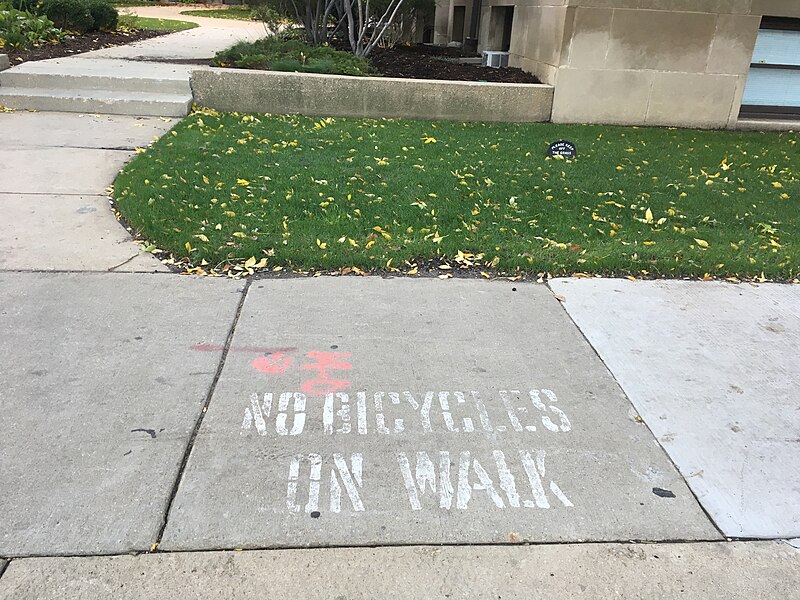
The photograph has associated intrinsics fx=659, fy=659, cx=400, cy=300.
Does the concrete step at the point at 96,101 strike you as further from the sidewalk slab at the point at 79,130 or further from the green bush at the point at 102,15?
the green bush at the point at 102,15

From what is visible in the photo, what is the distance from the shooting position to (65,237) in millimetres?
4832

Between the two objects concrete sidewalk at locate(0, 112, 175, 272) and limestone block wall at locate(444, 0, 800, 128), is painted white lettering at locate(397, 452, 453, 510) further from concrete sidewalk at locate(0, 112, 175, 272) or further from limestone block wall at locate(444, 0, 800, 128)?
limestone block wall at locate(444, 0, 800, 128)

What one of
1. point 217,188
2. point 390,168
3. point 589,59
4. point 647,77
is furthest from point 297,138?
point 647,77

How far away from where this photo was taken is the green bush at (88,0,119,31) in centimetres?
1441

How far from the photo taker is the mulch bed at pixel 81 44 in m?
10.5

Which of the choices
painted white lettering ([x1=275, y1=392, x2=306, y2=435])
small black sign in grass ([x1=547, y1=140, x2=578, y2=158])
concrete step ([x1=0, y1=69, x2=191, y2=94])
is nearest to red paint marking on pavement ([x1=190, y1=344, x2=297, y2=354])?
painted white lettering ([x1=275, y1=392, x2=306, y2=435])

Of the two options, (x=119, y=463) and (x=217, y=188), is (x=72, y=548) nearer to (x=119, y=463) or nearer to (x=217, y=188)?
(x=119, y=463)

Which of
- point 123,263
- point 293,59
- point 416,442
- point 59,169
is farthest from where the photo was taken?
point 293,59

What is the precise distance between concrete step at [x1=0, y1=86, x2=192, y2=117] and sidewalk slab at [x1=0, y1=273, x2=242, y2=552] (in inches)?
201

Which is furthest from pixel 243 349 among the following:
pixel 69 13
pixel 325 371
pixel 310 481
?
pixel 69 13

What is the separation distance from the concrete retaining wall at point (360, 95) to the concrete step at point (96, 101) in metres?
0.56

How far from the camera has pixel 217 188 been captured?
582cm

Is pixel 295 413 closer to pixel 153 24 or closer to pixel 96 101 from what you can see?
pixel 96 101

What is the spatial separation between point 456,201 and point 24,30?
32.2 feet
